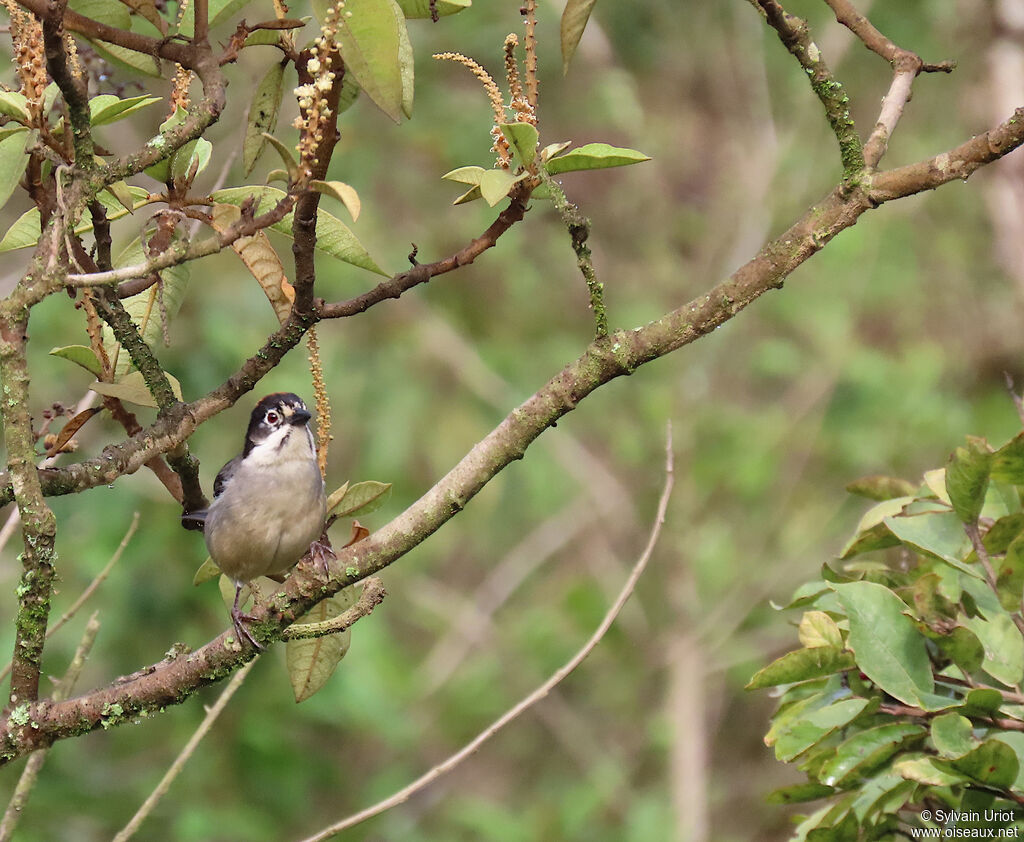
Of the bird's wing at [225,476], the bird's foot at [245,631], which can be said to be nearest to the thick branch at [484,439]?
the bird's foot at [245,631]

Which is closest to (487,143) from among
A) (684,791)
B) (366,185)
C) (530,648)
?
(366,185)

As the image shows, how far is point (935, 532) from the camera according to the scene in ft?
7.55

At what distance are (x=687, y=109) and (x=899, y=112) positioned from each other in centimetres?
790

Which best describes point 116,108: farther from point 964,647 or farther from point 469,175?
point 964,647

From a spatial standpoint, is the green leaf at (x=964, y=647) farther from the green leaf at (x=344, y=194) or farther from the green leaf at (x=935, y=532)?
the green leaf at (x=344, y=194)

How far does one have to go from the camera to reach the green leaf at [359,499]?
235 centimetres

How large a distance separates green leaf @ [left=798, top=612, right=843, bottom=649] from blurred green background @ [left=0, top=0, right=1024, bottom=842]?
3443 mm

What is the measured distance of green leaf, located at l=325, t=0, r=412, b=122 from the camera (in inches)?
70.5

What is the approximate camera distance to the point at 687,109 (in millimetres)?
9805

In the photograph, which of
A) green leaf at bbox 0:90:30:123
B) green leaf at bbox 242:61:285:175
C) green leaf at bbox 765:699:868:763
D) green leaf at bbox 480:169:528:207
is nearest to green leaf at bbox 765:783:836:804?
green leaf at bbox 765:699:868:763

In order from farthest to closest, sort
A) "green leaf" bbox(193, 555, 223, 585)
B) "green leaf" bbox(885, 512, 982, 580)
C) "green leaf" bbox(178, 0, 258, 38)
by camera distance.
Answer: "green leaf" bbox(193, 555, 223, 585) < "green leaf" bbox(885, 512, 982, 580) < "green leaf" bbox(178, 0, 258, 38)

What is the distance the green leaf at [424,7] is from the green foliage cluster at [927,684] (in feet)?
4.00

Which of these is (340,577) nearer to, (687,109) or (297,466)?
(297,466)

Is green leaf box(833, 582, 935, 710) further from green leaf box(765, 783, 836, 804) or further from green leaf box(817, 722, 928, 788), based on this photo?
green leaf box(765, 783, 836, 804)
